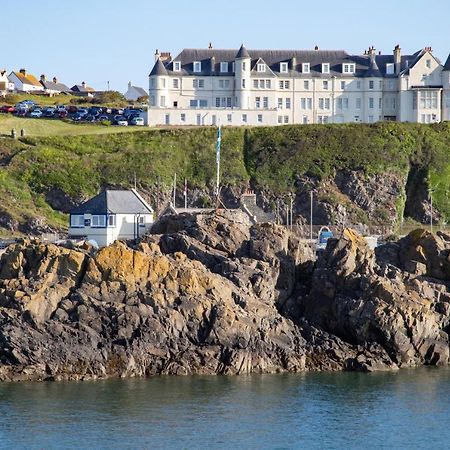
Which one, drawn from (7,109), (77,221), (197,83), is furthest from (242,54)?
(77,221)

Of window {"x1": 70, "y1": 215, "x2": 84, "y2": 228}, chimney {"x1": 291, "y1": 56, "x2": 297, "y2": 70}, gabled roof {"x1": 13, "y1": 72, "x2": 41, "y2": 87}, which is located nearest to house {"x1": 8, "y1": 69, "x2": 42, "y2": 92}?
gabled roof {"x1": 13, "y1": 72, "x2": 41, "y2": 87}

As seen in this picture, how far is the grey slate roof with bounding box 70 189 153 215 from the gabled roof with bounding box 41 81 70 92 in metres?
77.8

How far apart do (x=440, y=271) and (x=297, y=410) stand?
16.0 meters

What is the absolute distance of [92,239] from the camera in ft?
267

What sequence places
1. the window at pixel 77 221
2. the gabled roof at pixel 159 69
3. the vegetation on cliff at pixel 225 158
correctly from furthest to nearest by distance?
the gabled roof at pixel 159 69, the vegetation on cliff at pixel 225 158, the window at pixel 77 221

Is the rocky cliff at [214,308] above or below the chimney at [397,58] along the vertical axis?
below

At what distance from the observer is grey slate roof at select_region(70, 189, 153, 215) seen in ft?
267

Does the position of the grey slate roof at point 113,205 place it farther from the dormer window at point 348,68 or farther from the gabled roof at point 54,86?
the gabled roof at point 54,86

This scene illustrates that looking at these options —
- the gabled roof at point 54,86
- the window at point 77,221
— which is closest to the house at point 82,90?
the gabled roof at point 54,86

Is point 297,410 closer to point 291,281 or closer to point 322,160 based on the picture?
point 291,281

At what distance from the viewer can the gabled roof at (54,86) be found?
160 meters

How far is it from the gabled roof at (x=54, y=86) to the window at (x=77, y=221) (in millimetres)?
77395

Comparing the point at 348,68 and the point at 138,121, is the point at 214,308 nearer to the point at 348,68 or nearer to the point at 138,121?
the point at 138,121

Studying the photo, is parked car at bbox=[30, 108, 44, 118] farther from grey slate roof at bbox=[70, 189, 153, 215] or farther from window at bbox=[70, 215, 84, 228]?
grey slate roof at bbox=[70, 189, 153, 215]
